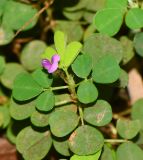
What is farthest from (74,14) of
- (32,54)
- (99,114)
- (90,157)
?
(90,157)

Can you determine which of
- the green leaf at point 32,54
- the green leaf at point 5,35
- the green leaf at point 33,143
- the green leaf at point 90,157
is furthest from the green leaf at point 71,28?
the green leaf at point 90,157

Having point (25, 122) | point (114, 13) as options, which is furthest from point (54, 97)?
point (114, 13)

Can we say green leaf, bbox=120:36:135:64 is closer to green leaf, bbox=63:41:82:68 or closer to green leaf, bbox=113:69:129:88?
green leaf, bbox=113:69:129:88

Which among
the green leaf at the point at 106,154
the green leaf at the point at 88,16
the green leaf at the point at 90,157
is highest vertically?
the green leaf at the point at 88,16

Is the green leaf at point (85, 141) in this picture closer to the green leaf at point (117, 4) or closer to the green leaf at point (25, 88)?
the green leaf at point (25, 88)

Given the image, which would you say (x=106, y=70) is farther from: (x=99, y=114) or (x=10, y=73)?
(x=10, y=73)
